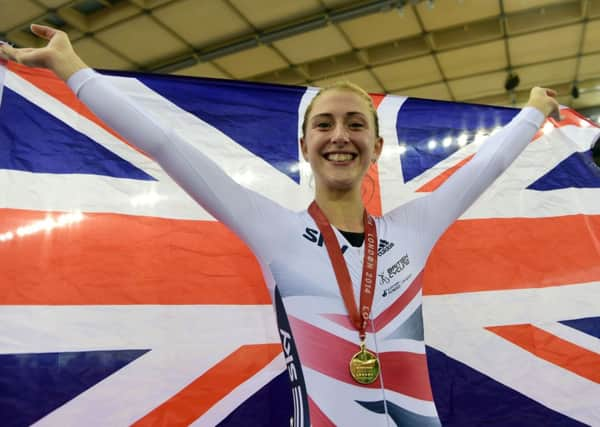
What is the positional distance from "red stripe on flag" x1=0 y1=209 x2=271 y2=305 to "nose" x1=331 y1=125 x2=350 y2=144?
843 millimetres

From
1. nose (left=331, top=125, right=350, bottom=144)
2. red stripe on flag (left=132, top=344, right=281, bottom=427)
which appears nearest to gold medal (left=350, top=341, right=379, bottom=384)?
nose (left=331, top=125, right=350, bottom=144)

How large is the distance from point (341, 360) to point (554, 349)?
56.4 inches

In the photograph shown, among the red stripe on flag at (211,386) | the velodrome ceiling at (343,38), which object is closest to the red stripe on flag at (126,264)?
the red stripe on flag at (211,386)

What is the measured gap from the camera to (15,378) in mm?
1604

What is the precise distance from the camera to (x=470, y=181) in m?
1.54

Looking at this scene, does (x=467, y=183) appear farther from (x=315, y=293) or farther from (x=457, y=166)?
(x=457, y=166)

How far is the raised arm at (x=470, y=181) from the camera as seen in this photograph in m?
1.49

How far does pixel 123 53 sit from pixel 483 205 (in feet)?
13.7

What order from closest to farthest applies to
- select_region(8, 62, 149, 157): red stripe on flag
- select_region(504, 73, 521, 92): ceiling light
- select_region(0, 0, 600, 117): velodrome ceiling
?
select_region(8, 62, 149, 157): red stripe on flag → select_region(0, 0, 600, 117): velodrome ceiling → select_region(504, 73, 521, 92): ceiling light

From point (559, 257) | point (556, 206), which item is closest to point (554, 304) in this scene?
point (559, 257)

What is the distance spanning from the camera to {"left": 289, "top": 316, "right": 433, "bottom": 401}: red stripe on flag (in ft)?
3.84

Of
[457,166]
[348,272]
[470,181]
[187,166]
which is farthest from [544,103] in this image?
[187,166]

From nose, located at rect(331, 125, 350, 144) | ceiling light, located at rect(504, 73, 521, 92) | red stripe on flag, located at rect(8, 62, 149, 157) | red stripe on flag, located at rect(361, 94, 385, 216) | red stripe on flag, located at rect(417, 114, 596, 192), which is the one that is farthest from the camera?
ceiling light, located at rect(504, 73, 521, 92)

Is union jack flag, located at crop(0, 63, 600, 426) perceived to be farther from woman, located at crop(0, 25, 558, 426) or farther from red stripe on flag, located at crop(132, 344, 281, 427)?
woman, located at crop(0, 25, 558, 426)
